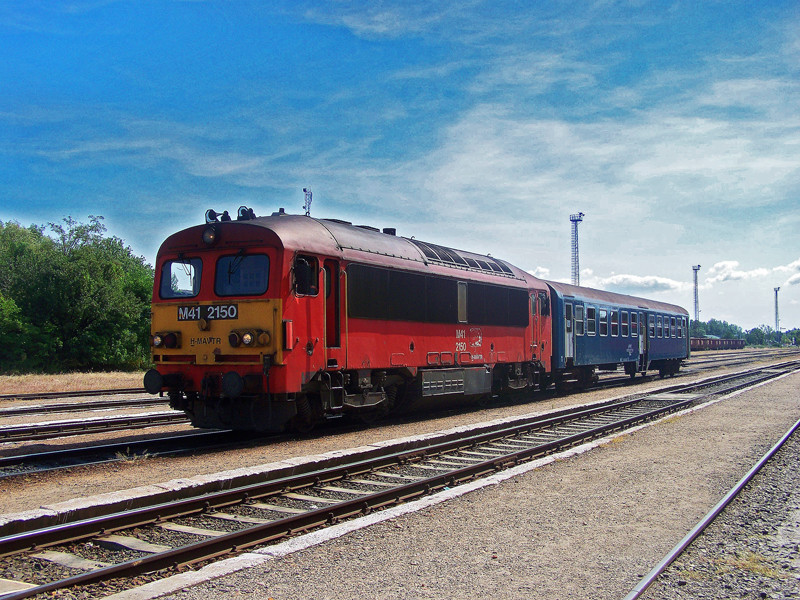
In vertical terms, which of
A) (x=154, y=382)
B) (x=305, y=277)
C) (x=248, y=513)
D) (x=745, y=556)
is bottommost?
(x=745, y=556)

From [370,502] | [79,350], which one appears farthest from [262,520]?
[79,350]

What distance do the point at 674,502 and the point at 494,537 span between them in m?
2.63

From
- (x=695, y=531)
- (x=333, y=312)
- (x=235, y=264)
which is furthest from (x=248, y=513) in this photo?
(x=333, y=312)

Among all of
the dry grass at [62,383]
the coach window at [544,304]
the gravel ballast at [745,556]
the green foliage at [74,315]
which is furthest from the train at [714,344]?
the gravel ballast at [745,556]

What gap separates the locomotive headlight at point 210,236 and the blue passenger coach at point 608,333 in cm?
1228

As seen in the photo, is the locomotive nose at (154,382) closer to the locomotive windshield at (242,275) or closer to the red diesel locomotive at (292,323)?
the red diesel locomotive at (292,323)

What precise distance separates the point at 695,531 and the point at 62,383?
2760 cm

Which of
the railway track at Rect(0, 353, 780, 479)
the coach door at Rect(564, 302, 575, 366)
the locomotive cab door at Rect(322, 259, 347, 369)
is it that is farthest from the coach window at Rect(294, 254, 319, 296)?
the coach door at Rect(564, 302, 575, 366)

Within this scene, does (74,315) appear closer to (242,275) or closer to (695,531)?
(242,275)

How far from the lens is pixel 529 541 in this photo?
6.23 m

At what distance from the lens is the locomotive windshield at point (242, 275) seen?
1108 centimetres

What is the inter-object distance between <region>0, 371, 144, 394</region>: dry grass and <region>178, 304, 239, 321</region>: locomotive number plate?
54.4 feet

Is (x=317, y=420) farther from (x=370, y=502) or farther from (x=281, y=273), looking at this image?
(x=370, y=502)

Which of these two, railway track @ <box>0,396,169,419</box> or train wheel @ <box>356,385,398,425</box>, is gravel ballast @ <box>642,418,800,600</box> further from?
railway track @ <box>0,396,169,419</box>
